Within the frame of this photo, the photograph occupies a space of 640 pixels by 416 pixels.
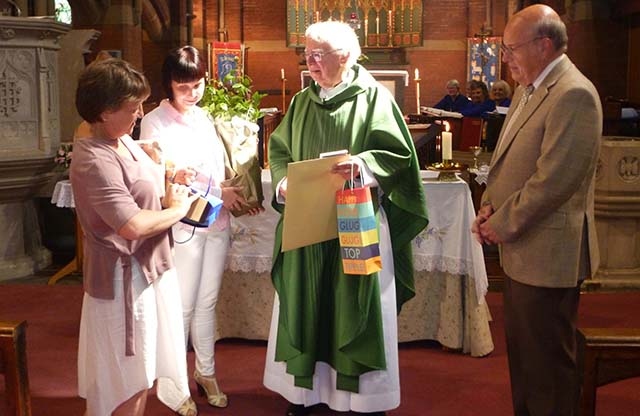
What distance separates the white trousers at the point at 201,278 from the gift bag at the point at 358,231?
0.72 m

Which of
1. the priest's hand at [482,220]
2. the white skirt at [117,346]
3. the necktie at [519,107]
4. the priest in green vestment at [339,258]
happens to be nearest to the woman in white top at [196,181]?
the priest in green vestment at [339,258]

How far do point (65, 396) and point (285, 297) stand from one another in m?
1.33

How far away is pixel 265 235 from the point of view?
489cm

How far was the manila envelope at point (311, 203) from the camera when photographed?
3395 millimetres

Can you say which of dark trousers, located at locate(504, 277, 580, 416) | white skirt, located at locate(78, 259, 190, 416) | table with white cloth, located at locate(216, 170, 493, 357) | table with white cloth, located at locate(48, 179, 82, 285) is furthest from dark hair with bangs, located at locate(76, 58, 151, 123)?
table with white cloth, located at locate(48, 179, 82, 285)

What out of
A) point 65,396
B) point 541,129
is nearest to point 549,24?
point 541,129

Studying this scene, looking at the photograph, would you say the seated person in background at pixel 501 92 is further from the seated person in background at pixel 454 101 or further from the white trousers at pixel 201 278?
the white trousers at pixel 201 278

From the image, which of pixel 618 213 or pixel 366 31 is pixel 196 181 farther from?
pixel 366 31

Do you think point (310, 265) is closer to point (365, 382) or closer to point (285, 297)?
point (285, 297)

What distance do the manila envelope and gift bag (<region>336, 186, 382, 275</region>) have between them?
0.27 feet

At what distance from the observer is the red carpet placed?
13.4 feet

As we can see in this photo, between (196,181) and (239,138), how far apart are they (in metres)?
0.40

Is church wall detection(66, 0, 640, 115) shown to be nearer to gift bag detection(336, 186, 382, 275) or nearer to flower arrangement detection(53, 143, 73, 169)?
flower arrangement detection(53, 143, 73, 169)

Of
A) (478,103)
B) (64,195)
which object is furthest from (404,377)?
(478,103)
